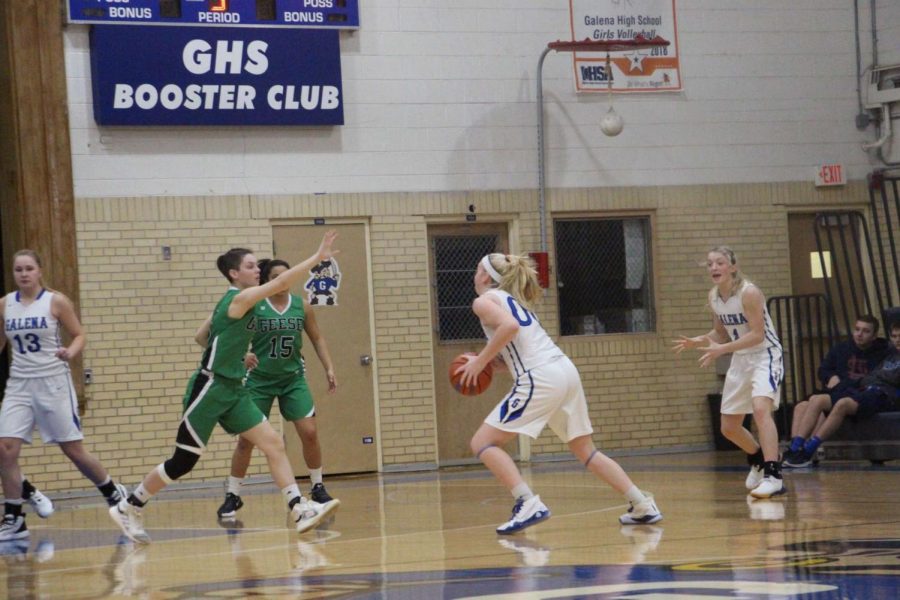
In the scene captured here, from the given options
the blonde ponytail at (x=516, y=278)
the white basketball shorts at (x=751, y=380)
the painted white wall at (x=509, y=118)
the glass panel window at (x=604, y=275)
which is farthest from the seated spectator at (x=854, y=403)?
the blonde ponytail at (x=516, y=278)

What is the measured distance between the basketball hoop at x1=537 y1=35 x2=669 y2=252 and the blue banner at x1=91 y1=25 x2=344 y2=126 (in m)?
2.18

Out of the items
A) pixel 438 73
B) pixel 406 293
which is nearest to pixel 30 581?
pixel 406 293

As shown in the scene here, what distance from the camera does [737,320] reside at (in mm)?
10062

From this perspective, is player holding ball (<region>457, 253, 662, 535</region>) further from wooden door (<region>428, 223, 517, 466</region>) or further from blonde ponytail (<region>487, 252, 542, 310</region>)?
wooden door (<region>428, 223, 517, 466</region>)

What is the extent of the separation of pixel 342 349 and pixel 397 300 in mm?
757

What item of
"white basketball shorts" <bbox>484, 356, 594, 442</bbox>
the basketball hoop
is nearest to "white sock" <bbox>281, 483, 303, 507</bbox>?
"white basketball shorts" <bbox>484, 356, 594, 442</bbox>

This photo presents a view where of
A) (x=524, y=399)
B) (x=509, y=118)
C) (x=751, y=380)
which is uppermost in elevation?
(x=509, y=118)

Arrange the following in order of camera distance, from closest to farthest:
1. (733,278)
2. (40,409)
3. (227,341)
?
(227,341) < (40,409) < (733,278)

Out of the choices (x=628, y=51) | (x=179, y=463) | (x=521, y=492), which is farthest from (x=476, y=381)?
(x=628, y=51)

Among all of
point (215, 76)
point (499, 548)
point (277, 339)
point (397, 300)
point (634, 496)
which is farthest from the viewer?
A: point (397, 300)

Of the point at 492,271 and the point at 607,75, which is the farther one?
the point at 607,75

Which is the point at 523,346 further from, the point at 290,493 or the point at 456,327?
the point at 456,327

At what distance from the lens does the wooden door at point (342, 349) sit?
14117mm

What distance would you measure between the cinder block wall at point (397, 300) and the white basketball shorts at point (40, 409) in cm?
380
